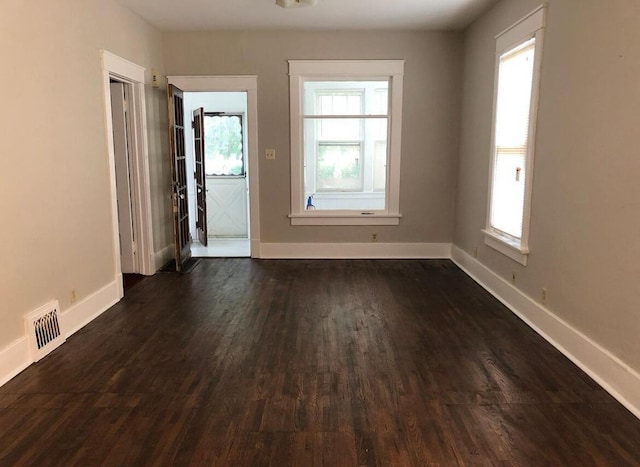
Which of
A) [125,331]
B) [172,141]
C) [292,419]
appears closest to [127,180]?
[172,141]

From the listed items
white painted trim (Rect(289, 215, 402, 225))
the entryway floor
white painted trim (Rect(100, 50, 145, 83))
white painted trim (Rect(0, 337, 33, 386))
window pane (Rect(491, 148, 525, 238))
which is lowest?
the entryway floor

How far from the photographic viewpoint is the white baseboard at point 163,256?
5627 mm

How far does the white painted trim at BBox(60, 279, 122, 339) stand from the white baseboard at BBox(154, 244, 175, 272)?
3.72ft

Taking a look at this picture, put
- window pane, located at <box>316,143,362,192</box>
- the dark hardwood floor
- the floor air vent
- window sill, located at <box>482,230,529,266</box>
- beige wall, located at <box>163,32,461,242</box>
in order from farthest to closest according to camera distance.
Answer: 1. window pane, located at <box>316,143,362,192</box>
2. beige wall, located at <box>163,32,461,242</box>
3. window sill, located at <box>482,230,529,266</box>
4. the floor air vent
5. the dark hardwood floor

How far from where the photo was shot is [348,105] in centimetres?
778

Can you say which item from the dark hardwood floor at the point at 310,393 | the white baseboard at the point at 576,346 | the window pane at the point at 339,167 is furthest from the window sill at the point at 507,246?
the window pane at the point at 339,167

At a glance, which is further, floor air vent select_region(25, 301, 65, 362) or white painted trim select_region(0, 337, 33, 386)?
floor air vent select_region(25, 301, 65, 362)

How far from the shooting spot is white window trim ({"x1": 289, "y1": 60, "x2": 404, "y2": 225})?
582 centimetres

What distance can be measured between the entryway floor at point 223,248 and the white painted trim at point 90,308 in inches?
81.2

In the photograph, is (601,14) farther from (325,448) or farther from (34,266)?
(34,266)

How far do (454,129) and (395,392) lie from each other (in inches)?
163

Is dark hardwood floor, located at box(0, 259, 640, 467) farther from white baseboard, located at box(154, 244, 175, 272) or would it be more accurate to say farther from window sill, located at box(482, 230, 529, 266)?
white baseboard, located at box(154, 244, 175, 272)

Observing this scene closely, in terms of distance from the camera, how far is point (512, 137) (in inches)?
171

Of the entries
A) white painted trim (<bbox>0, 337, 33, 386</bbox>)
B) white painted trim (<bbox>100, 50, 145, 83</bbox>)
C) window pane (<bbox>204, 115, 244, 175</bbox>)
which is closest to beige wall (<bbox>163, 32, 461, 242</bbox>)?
white painted trim (<bbox>100, 50, 145, 83</bbox>)
